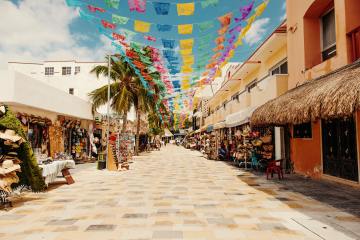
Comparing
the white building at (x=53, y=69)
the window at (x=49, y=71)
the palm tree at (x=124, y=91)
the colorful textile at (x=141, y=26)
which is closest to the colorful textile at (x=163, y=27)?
the colorful textile at (x=141, y=26)

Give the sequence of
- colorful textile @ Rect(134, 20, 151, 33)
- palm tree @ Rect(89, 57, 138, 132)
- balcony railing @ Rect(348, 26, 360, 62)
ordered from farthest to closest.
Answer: palm tree @ Rect(89, 57, 138, 132) < colorful textile @ Rect(134, 20, 151, 33) < balcony railing @ Rect(348, 26, 360, 62)

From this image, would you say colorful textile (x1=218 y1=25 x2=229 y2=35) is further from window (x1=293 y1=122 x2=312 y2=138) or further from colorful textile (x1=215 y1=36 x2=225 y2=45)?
window (x1=293 y1=122 x2=312 y2=138)

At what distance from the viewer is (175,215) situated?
19.6ft

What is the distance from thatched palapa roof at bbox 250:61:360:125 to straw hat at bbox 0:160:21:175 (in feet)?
22.9

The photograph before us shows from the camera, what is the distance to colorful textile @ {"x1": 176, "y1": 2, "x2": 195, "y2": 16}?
820 cm

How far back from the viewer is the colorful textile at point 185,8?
820cm

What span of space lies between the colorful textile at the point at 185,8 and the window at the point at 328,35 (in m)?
5.36

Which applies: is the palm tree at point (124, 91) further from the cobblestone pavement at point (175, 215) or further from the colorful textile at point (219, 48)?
the cobblestone pavement at point (175, 215)

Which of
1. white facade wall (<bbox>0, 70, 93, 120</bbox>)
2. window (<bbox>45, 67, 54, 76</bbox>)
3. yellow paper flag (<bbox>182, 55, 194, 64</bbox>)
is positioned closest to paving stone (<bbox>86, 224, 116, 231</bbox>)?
yellow paper flag (<bbox>182, 55, 194, 64</bbox>)

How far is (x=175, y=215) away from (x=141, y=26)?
598 centimetres

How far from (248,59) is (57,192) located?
1292 centimetres

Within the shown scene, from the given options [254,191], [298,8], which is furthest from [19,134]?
[298,8]

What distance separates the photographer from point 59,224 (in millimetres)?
5395

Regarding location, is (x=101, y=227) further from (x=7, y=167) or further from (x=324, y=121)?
(x=324, y=121)
